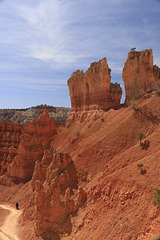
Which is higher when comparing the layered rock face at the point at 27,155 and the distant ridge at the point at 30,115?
the distant ridge at the point at 30,115

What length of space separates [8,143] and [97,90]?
21295 mm

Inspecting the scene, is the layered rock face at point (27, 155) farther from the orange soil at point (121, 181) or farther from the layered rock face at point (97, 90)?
the orange soil at point (121, 181)

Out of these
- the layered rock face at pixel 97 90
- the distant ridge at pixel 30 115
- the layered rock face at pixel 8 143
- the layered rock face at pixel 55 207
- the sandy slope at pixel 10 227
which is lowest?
the sandy slope at pixel 10 227

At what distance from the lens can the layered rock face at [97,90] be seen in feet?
96.3

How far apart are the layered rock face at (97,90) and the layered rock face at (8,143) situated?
1195 centimetres

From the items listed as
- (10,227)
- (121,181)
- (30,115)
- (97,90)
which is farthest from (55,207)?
(30,115)

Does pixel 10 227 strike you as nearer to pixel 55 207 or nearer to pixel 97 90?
pixel 55 207

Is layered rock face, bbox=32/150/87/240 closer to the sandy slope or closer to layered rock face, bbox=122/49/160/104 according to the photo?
the sandy slope

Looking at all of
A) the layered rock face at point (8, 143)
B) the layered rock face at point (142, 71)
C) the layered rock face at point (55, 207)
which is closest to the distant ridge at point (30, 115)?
the layered rock face at point (8, 143)

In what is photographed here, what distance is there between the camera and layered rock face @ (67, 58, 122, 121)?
96.3 ft

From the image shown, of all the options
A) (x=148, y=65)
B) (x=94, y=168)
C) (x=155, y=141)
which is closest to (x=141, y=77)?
(x=148, y=65)

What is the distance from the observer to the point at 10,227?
19219 millimetres

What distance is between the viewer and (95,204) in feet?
44.4

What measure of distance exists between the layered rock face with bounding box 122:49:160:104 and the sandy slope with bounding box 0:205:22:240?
20487 millimetres
